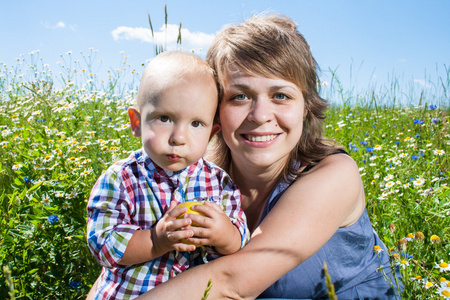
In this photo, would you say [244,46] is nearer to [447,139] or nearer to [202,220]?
[202,220]

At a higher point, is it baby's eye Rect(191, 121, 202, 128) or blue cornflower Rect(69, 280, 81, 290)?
baby's eye Rect(191, 121, 202, 128)

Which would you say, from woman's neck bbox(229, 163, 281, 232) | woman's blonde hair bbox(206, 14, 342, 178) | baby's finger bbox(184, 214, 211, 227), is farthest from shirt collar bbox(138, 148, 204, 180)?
woman's neck bbox(229, 163, 281, 232)

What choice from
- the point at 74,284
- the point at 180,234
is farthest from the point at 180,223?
the point at 74,284

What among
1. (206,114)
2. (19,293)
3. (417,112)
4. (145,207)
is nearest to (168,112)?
(206,114)

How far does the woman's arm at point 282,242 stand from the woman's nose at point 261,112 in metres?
0.29

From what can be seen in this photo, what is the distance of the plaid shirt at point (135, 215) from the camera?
149cm

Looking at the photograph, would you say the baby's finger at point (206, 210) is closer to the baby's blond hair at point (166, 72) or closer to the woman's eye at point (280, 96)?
the baby's blond hair at point (166, 72)

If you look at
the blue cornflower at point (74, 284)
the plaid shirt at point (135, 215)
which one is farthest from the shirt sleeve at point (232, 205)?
the blue cornflower at point (74, 284)

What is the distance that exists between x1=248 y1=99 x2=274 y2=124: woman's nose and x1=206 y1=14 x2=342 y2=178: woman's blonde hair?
0.39 ft

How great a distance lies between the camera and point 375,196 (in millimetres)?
2840

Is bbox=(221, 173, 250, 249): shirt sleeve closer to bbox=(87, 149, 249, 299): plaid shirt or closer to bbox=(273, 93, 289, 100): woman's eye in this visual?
bbox=(87, 149, 249, 299): plaid shirt

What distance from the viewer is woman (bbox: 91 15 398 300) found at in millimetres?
1517

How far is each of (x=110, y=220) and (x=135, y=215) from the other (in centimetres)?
11

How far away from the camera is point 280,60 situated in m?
1.80
